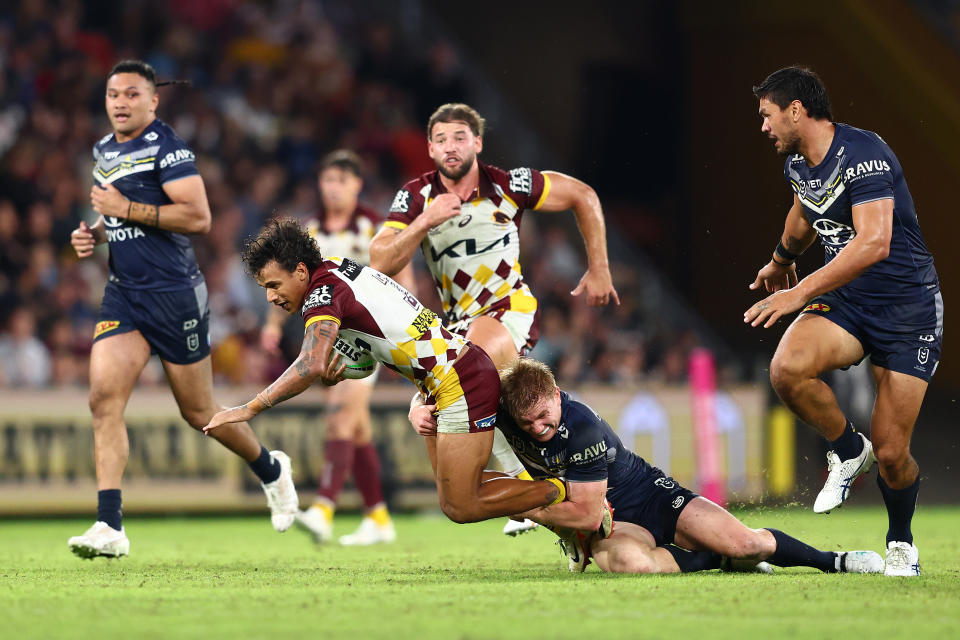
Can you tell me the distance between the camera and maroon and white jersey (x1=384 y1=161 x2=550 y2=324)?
25.9 ft

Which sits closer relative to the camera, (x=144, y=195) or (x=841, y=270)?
(x=841, y=270)

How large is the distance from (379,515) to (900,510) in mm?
4269

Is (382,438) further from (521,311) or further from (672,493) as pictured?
(672,493)

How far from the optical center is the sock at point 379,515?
9.77 metres

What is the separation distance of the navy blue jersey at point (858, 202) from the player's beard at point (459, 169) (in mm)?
1954

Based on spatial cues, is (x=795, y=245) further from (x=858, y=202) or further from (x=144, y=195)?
(x=144, y=195)

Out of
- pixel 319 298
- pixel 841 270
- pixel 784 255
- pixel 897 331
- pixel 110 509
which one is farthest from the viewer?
pixel 784 255

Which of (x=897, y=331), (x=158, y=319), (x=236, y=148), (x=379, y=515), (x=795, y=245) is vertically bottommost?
(x=379, y=515)

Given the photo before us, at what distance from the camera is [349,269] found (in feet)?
21.5

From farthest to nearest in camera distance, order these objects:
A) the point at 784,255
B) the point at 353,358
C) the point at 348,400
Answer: the point at 348,400 < the point at 784,255 < the point at 353,358

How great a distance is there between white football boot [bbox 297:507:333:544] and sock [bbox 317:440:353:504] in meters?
0.41

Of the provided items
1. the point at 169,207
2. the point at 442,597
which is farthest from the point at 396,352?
the point at 169,207

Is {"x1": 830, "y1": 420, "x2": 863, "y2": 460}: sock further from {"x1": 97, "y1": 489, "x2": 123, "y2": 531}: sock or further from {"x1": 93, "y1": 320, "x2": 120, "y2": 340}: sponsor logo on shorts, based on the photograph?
{"x1": 93, "y1": 320, "x2": 120, "y2": 340}: sponsor logo on shorts

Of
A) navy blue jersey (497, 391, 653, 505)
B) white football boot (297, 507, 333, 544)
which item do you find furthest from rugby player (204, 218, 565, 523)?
A: white football boot (297, 507, 333, 544)
